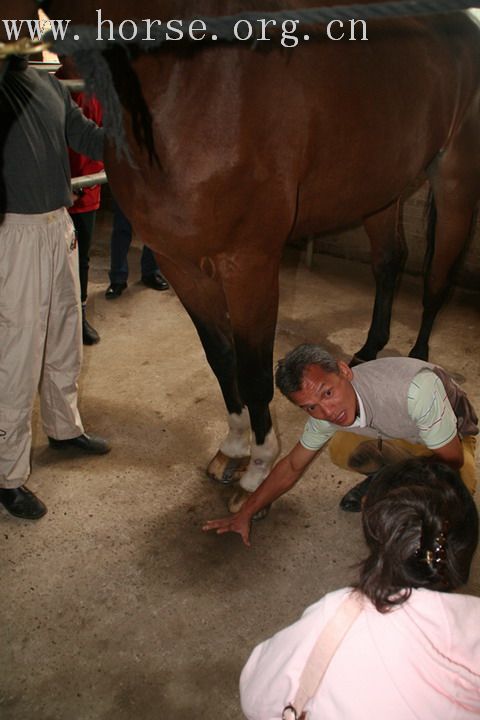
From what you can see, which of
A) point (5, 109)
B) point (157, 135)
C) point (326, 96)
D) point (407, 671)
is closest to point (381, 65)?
point (326, 96)

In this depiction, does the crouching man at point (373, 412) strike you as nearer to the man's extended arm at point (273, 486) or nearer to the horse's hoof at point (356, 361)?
the man's extended arm at point (273, 486)

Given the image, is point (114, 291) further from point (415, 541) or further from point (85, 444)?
point (415, 541)

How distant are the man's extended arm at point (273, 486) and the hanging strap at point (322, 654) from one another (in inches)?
33.3

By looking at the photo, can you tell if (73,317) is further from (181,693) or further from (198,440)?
(181,693)

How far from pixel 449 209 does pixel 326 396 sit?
171 centimetres

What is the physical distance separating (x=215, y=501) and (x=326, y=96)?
1.38 m

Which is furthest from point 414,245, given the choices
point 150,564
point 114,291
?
point 150,564

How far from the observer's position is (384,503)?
999mm

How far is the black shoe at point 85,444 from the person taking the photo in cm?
255

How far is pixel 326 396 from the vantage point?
1.62 m

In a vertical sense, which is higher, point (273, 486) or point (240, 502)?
point (273, 486)

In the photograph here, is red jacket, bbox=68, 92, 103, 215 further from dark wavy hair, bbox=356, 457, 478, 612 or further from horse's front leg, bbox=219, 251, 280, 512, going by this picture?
dark wavy hair, bbox=356, 457, 478, 612

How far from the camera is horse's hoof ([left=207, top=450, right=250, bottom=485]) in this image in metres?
2.40

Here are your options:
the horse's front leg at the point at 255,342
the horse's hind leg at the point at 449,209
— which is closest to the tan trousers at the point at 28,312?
the horse's front leg at the point at 255,342
